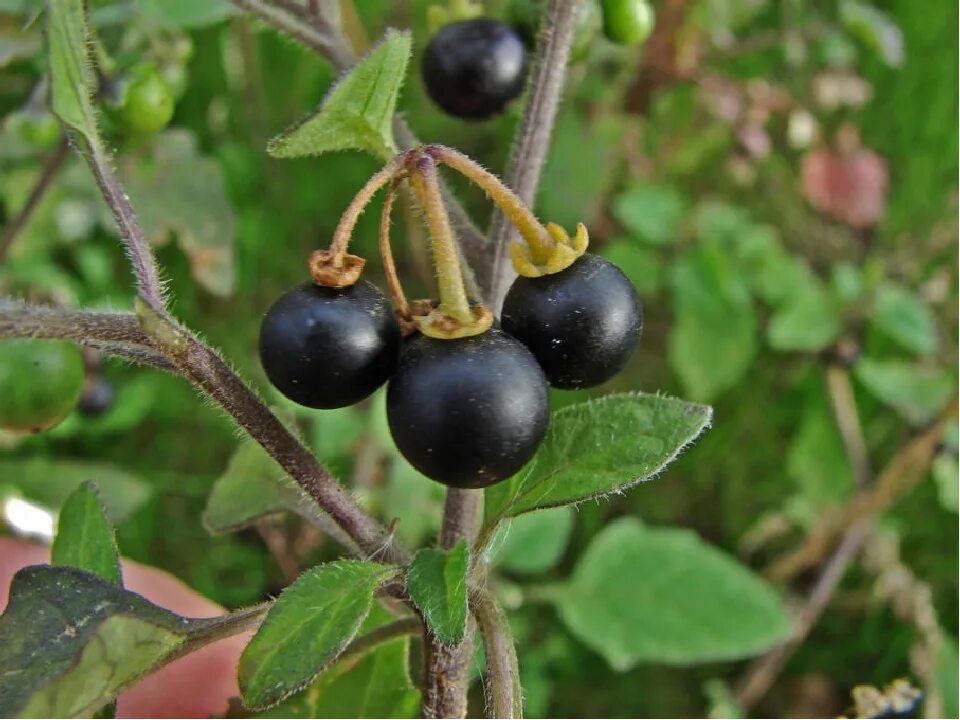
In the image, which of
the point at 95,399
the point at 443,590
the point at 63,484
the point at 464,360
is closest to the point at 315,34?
the point at 464,360

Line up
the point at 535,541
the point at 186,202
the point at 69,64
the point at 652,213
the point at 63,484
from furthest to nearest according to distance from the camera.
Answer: the point at 652,213
the point at 535,541
the point at 63,484
the point at 186,202
the point at 69,64

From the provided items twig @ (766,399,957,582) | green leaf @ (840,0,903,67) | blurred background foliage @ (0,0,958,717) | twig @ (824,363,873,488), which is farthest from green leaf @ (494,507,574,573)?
green leaf @ (840,0,903,67)

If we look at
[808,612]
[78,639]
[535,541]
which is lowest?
[808,612]

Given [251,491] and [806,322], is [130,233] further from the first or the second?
[806,322]

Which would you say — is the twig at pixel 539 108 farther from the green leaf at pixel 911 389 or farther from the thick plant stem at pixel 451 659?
the green leaf at pixel 911 389

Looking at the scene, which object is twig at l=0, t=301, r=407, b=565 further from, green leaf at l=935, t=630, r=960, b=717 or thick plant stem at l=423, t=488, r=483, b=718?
green leaf at l=935, t=630, r=960, b=717
